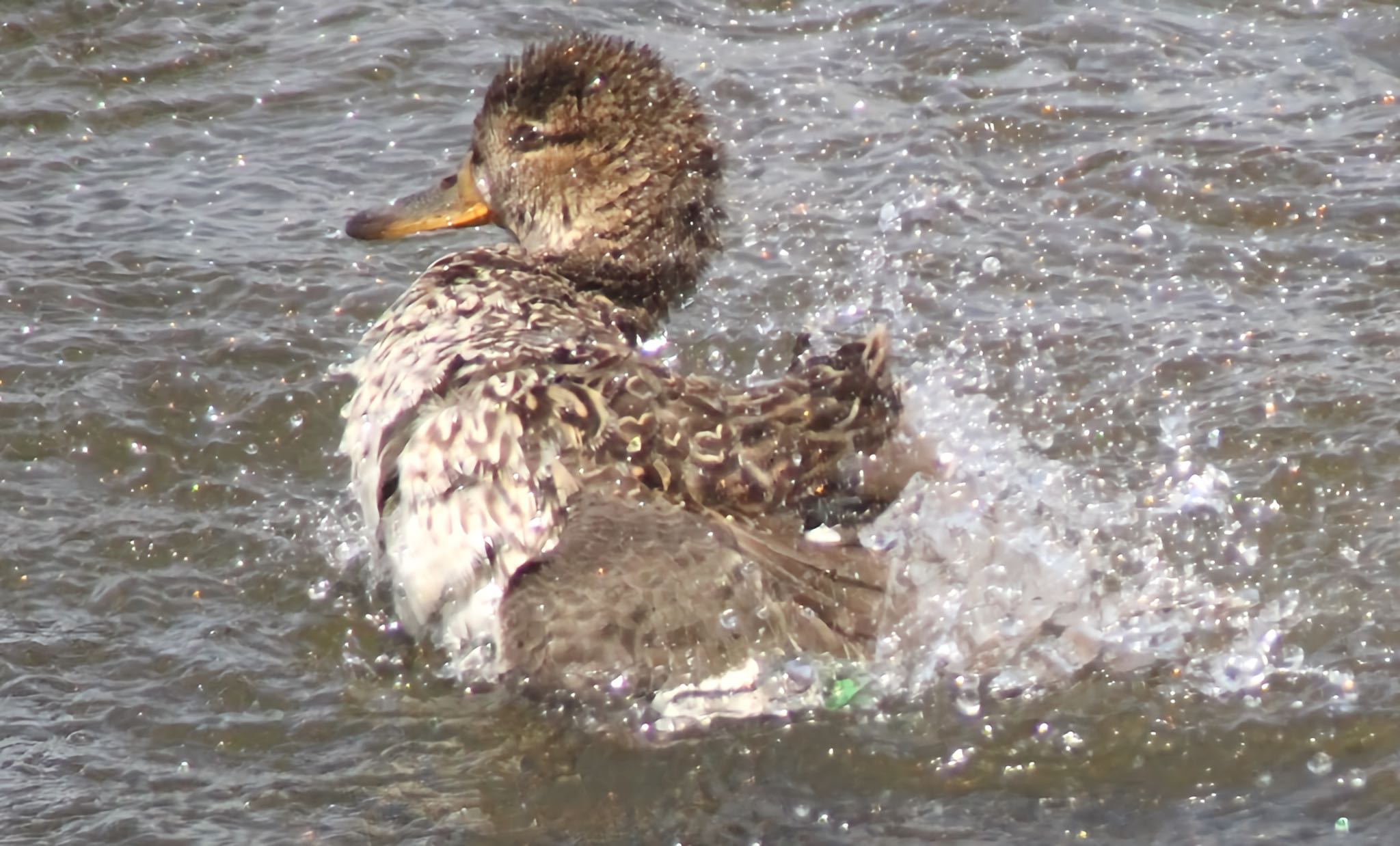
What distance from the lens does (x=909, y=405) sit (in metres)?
5.36

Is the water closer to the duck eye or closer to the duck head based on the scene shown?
the duck head

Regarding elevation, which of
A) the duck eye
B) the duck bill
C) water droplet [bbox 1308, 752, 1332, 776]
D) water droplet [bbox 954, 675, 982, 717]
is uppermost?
the duck eye

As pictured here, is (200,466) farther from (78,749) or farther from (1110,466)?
(1110,466)

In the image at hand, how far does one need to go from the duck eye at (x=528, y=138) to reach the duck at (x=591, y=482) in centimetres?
8

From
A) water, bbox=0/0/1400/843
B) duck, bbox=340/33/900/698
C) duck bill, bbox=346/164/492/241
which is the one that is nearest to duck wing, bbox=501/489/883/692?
duck, bbox=340/33/900/698

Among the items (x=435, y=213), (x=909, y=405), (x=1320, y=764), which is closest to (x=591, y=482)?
(x=909, y=405)

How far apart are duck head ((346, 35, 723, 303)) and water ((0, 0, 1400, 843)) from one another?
85 centimetres

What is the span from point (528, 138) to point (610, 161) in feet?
0.85

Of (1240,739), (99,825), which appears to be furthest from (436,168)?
(1240,739)

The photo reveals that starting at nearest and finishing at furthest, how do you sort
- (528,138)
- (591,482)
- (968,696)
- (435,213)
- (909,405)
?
1. (591,482)
2. (968,696)
3. (909,405)
4. (528,138)
5. (435,213)

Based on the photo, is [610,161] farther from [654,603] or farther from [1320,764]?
[1320,764]

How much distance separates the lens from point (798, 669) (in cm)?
450

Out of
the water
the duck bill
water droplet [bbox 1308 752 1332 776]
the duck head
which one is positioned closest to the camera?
water droplet [bbox 1308 752 1332 776]

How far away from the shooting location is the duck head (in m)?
5.42
